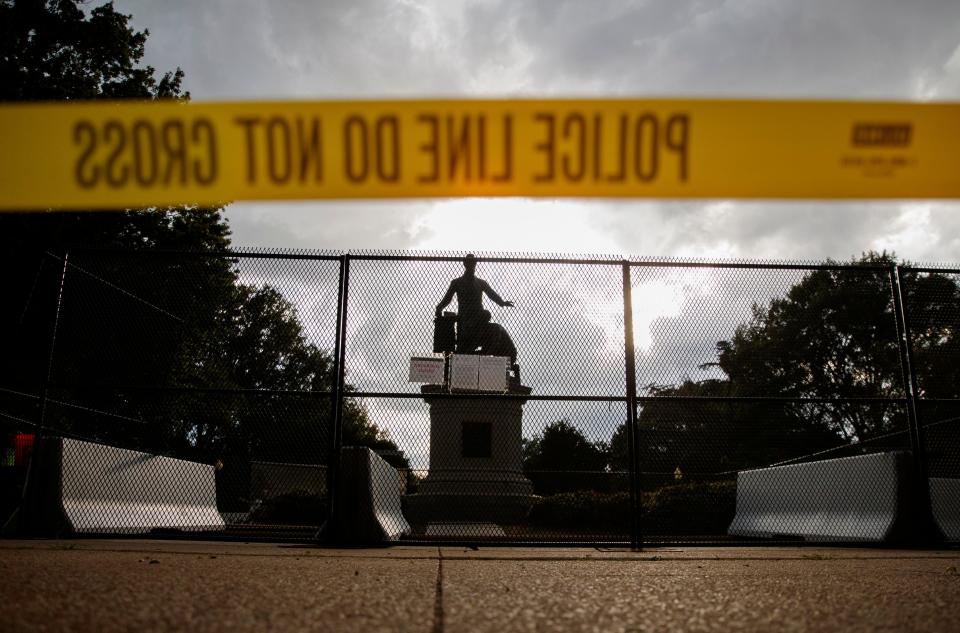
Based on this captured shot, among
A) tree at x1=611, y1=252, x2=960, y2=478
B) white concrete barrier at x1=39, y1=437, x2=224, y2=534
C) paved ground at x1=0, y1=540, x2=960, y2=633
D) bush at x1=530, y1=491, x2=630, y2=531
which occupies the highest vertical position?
tree at x1=611, y1=252, x2=960, y2=478

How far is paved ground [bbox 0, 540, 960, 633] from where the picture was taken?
232cm

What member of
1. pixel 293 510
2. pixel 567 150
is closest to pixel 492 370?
pixel 567 150

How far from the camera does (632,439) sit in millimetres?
6250

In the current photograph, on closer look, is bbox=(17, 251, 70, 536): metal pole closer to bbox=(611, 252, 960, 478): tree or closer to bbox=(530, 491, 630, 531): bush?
bbox=(611, 252, 960, 478): tree

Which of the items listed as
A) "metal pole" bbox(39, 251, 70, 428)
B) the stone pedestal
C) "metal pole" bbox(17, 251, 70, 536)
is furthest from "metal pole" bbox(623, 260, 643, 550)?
"metal pole" bbox(39, 251, 70, 428)

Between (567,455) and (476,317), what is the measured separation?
178cm

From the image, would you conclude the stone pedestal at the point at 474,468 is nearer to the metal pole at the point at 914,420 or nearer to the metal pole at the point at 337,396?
the metal pole at the point at 337,396

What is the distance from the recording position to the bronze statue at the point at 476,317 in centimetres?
661

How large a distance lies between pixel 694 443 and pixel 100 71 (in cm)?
1854

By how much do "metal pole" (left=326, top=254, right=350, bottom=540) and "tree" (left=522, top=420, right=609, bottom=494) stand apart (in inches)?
78.1

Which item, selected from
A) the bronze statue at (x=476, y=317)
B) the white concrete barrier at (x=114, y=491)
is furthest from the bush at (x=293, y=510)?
the bronze statue at (x=476, y=317)

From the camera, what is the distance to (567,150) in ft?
9.58

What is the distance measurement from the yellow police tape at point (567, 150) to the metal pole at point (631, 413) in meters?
3.61

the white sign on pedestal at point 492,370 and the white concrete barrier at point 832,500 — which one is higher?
the white sign on pedestal at point 492,370
